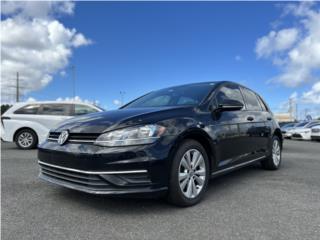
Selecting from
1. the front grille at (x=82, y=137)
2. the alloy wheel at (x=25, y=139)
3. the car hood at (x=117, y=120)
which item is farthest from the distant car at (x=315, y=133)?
the front grille at (x=82, y=137)

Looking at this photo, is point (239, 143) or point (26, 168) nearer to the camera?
point (239, 143)

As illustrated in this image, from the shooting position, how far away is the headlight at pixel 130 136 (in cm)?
303

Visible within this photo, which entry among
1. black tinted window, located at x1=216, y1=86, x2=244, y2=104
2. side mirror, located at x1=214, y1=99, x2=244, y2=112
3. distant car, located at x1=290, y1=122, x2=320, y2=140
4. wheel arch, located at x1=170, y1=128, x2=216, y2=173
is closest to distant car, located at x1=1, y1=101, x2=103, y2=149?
black tinted window, located at x1=216, y1=86, x2=244, y2=104

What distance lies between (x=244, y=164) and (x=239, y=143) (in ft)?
1.40

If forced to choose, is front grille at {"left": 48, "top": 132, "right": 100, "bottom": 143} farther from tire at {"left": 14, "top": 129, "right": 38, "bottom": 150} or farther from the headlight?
tire at {"left": 14, "top": 129, "right": 38, "bottom": 150}

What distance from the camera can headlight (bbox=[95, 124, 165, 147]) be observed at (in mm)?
3029

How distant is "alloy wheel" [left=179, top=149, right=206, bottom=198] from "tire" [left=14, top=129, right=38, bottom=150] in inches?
289

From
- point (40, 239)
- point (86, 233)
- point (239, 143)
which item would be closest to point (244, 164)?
point (239, 143)

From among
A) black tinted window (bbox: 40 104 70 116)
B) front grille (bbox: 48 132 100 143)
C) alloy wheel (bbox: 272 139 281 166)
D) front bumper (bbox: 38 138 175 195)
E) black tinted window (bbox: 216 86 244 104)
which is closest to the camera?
front bumper (bbox: 38 138 175 195)

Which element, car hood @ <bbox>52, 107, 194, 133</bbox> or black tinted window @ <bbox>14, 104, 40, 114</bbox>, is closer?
car hood @ <bbox>52, 107, 194, 133</bbox>

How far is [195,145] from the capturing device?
3.51 metres

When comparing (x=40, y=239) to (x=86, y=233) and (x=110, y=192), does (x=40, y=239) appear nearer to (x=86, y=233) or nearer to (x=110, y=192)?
(x=86, y=233)

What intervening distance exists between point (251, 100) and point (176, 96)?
1.65 m

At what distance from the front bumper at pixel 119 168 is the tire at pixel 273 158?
10.5 ft
